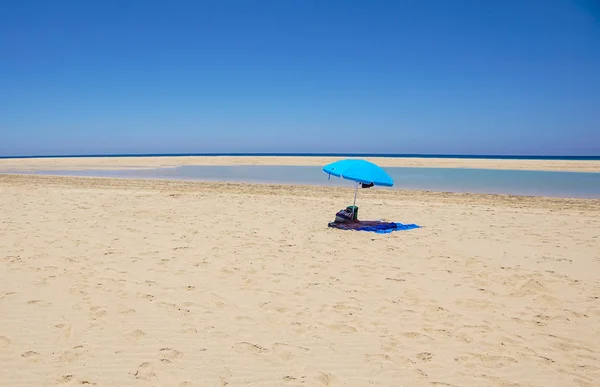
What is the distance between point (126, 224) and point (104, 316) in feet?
18.5

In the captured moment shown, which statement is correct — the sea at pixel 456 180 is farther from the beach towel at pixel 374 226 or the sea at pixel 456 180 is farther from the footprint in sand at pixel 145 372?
the footprint in sand at pixel 145 372

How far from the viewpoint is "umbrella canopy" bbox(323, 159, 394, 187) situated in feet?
29.7

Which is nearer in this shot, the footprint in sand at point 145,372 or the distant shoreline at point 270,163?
the footprint in sand at point 145,372

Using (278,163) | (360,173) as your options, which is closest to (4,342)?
(360,173)

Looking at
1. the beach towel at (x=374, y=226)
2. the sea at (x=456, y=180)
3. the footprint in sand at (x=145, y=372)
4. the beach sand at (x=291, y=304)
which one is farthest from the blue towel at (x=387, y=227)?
the sea at (x=456, y=180)

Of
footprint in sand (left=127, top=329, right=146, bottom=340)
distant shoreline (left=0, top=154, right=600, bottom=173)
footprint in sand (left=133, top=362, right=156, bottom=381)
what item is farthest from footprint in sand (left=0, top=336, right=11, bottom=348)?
distant shoreline (left=0, top=154, right=600, bottom=173)

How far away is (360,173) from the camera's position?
30.0 feet

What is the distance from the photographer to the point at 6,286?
17.4ft

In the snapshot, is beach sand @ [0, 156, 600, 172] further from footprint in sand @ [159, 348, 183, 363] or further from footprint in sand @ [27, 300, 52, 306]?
footprint in sand @ [159, 348, 183, 363]

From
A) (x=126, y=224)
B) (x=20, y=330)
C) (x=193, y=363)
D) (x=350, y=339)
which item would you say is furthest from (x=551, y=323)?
(x=126, y=224)

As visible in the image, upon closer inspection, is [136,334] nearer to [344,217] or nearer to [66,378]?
[66,378]

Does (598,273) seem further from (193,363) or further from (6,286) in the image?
(6,286)

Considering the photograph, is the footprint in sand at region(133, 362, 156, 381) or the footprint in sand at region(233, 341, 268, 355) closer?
the footprint in sand at region(133, 362, 156, 381)

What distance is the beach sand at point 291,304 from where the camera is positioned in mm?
3572
